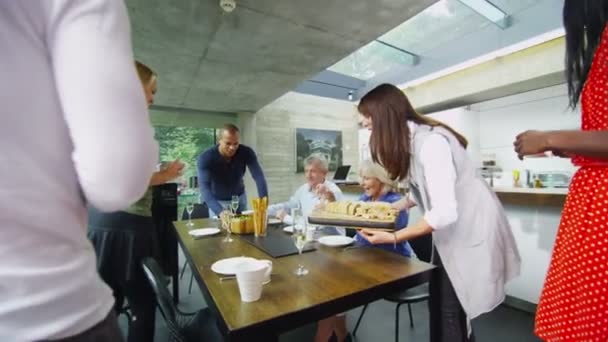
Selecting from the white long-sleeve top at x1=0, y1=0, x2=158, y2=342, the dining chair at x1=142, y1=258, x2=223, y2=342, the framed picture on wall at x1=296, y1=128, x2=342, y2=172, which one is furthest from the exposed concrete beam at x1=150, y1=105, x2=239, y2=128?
the white long-sleeve top at x1=0, y1=0, x2=158, y2=342

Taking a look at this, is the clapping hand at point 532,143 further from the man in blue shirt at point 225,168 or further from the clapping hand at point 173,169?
the man in blue shirt at point 225,168

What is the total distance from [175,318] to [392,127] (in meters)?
1.09

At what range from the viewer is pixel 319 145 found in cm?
634

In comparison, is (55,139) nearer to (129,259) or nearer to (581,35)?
(581,35)

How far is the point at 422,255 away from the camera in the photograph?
1.98 metres

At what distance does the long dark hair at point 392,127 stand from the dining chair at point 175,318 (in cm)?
99

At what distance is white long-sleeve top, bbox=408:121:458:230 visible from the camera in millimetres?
1027

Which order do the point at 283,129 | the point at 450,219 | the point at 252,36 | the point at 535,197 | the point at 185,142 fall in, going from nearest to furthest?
the point at 450,219
the point at 535,197
the point at 252,36
the point at 185,142
the point at 283,129

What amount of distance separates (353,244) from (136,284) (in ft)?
3.95

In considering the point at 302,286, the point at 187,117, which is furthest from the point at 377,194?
the point at 187,117

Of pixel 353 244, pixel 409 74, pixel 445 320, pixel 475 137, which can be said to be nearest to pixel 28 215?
pixel 445 320

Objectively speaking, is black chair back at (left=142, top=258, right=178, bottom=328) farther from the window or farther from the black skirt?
the window

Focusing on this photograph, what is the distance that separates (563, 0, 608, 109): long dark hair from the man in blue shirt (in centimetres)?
258

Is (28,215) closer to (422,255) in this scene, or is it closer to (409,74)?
(422,255)
